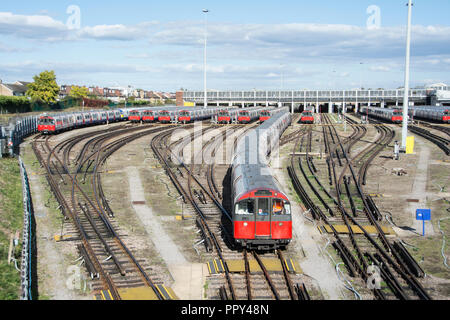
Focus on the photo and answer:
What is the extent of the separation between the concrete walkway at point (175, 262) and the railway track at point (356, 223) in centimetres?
514

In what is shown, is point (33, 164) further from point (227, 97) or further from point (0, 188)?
point (227, 97)

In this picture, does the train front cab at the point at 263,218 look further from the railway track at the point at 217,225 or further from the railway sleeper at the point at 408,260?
the railway sleeper at the point at 408,260

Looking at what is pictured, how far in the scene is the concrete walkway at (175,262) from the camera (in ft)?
45.3

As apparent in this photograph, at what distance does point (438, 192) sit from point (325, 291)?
15611 millimetres

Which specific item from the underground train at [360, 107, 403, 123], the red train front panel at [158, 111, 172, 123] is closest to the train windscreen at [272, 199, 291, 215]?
the red train front panel at [158, 111, 172, 123]

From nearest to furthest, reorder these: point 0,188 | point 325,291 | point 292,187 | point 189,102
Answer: point 325,291 < point 0,188 < point 292,187 < point 189,102

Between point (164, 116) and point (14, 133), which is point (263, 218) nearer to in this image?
point (14, 133)

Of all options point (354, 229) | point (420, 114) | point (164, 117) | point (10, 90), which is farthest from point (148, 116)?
point (354, 229)

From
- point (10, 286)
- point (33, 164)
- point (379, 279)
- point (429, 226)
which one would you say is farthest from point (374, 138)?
point (10, 286)

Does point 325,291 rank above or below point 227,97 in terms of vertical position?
below

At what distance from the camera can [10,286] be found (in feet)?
46.2

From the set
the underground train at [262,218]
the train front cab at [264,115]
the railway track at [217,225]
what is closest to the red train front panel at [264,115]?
the train front cab at [264,115]

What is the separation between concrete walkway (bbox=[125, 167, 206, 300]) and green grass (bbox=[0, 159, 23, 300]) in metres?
4.89

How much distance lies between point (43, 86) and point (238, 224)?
256ft
